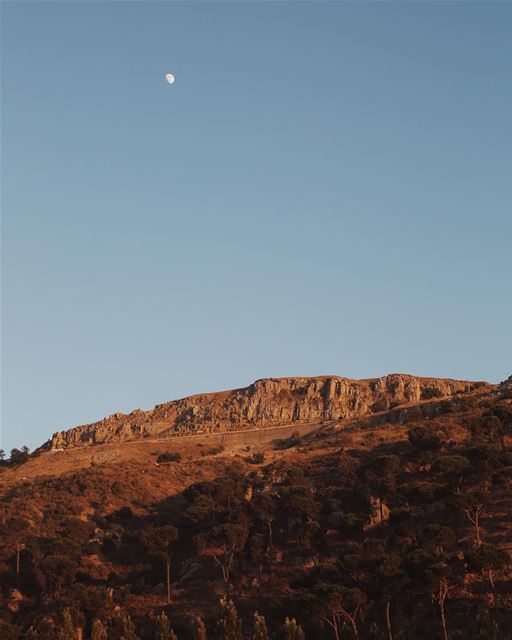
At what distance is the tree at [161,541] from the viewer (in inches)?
2704

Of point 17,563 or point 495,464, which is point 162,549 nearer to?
point 17,563

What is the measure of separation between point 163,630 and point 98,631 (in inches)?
180

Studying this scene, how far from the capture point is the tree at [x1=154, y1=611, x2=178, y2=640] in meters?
53.4

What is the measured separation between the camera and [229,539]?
67750mm

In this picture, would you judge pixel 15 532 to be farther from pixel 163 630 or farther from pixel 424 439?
pixel 424 439

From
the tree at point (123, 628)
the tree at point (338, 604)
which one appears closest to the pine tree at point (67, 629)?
the tree at point (123, 628)

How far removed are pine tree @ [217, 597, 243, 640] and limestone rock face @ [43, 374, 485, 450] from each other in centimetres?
8670

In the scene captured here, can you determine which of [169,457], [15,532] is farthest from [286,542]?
[169,457]

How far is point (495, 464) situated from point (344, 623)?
24.0m

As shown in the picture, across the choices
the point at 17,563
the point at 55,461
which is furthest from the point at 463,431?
the point at 55,461

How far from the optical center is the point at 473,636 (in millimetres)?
49562

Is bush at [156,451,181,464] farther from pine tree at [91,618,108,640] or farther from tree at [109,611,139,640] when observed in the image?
pine tree at [91,618,108,640]

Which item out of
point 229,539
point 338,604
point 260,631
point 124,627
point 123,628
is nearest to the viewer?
point 260,631

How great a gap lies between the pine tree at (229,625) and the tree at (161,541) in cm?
1393
